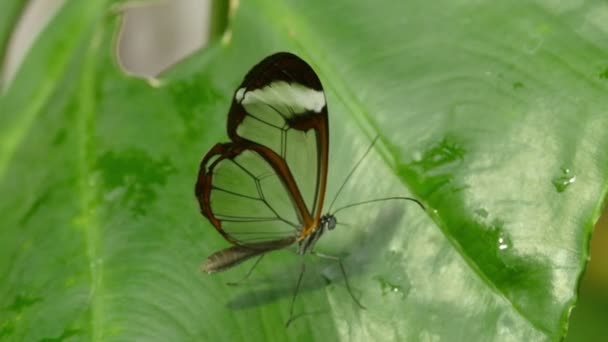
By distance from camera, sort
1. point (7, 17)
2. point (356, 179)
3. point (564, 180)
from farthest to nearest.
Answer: point (7, 17) → point (356, 179) → point (564, 180)

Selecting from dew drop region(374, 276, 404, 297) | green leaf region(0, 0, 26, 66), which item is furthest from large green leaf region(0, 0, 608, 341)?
green leaf region(0, 0, 26, 66)

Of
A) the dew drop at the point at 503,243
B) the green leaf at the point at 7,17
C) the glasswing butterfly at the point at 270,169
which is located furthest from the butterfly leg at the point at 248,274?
the green leaf at the point at 7,17

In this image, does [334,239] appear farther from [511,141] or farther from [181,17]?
[181,17]

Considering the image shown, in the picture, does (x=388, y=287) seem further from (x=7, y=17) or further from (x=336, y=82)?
(x=7, y=17)

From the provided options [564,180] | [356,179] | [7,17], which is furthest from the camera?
[7,17]

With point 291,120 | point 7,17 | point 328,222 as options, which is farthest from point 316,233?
point 7,17

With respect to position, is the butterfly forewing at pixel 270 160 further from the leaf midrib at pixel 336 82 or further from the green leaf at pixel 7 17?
the green leaf at pixel 7 17

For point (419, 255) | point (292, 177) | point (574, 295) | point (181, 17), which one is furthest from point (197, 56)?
point (181, 17)
